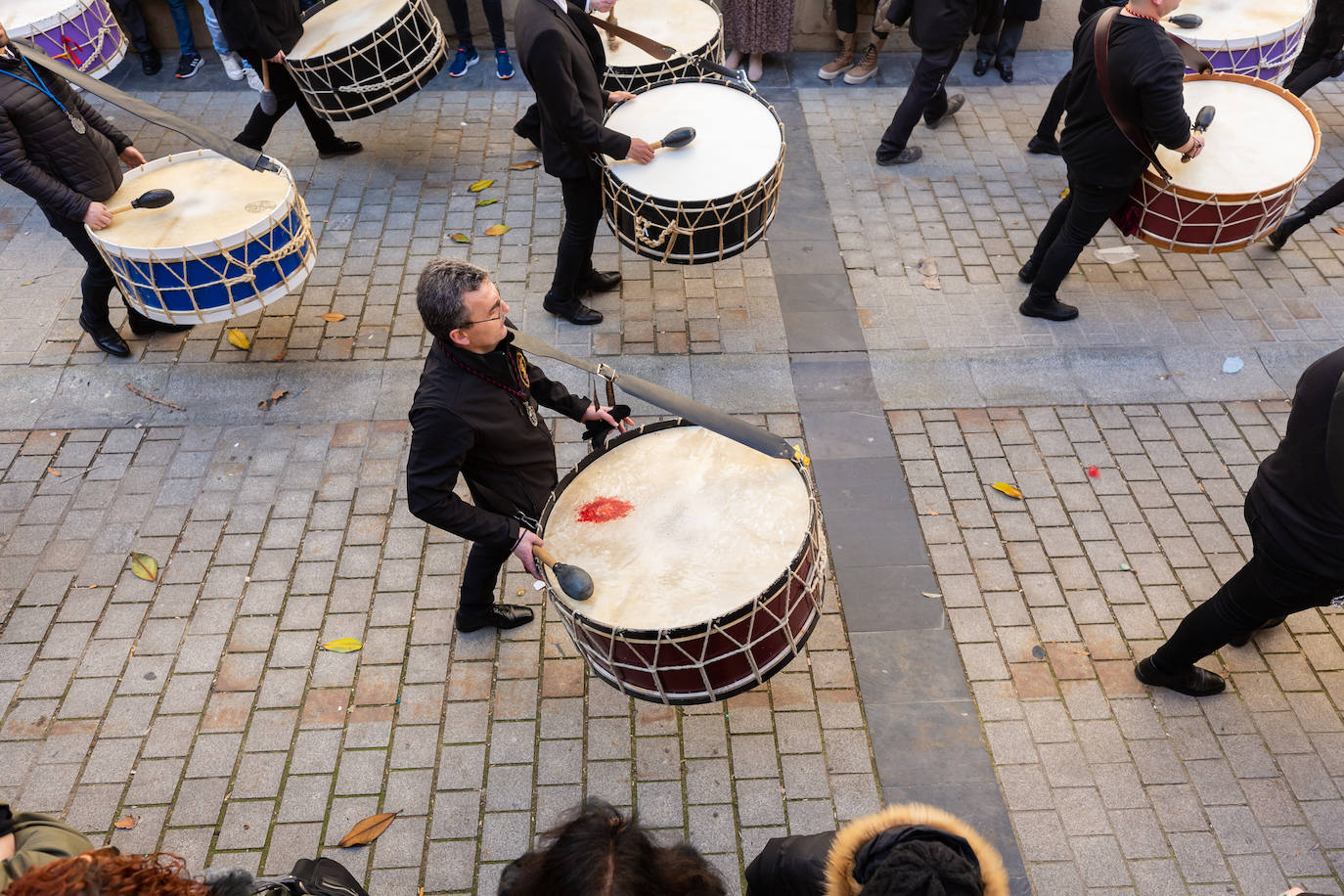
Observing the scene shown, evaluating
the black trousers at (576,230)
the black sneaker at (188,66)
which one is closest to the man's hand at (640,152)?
the black trousers at (576,230)

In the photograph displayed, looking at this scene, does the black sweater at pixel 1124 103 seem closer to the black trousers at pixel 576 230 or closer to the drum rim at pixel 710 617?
the black trousers at pixel 576 230

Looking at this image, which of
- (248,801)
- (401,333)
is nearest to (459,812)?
(248,801)

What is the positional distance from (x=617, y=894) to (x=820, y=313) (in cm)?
424

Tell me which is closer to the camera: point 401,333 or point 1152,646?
point 1152,646

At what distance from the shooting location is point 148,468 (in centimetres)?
476

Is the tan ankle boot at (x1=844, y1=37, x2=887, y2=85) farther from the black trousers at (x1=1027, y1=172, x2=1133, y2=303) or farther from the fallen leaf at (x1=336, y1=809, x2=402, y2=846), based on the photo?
the fallen leaf at (x1=336, y1=809, x2=402, y2=846)

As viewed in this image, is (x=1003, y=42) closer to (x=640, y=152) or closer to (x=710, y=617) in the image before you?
(x=640, y=152)

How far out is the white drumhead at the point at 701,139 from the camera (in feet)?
14.7

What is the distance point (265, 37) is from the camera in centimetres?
551

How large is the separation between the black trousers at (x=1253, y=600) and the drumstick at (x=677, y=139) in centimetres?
308

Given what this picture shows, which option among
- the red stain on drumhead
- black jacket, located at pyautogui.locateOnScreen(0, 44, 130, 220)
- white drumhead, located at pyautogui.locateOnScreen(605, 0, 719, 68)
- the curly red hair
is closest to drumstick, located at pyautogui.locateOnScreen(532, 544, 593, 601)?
the red stain on drumhead

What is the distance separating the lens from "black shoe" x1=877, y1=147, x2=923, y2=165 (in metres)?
6.60

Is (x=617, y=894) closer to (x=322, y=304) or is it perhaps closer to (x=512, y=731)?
(x=512, y=731)

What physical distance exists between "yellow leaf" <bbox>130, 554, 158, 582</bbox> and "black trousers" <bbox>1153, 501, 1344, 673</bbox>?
4607mm
